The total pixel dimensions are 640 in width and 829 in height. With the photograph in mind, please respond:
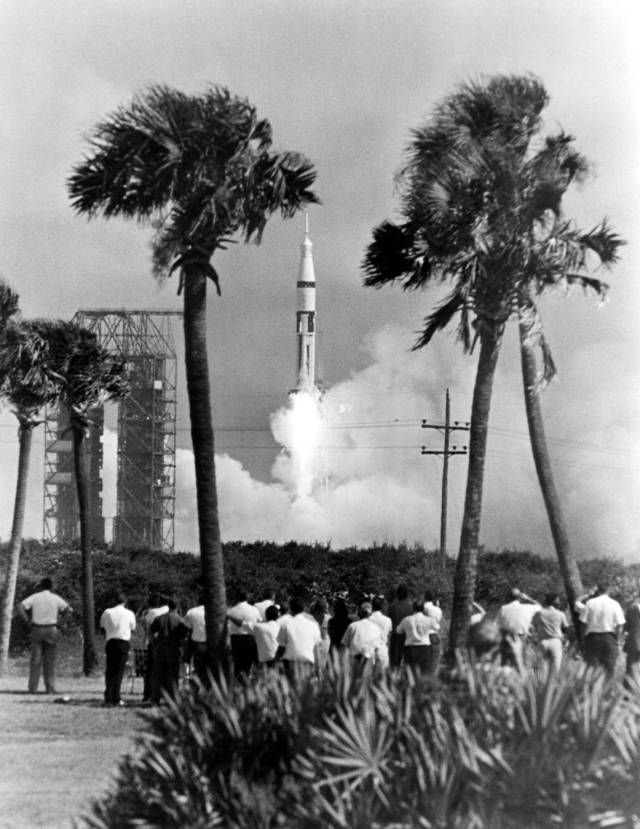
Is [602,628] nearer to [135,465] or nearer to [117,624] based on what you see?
[117,624]

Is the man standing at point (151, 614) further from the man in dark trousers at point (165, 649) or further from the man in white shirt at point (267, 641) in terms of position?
the man in white shirt at point (267, 641)

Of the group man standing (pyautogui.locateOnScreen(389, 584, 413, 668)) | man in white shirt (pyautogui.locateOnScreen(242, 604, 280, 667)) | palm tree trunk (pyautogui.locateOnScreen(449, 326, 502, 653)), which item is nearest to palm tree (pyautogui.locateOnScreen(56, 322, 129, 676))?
palm tree trunk (pyautogui.locateOnScreen(449, 326, 502, 653))

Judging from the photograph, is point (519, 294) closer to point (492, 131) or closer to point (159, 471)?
point (492, 131)

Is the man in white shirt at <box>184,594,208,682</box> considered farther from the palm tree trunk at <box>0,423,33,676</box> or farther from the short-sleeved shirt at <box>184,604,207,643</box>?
the palm tree trunk at <box>0,423,33,676</box>

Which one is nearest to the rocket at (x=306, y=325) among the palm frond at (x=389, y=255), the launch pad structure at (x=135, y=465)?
the launch pad structure at (x=135, y=465)

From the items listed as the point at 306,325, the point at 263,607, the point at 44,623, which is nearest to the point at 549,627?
the point at 263,607

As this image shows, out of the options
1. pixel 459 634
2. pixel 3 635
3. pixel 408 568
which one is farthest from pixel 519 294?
pixel 408 568
